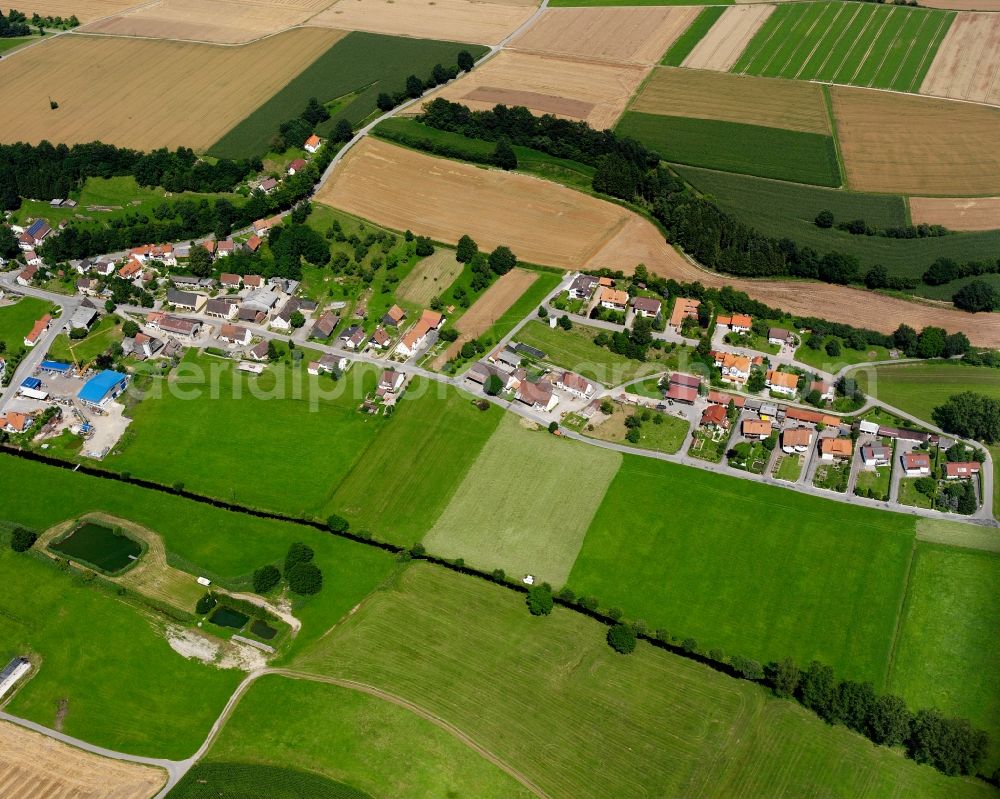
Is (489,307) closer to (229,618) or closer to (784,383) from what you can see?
(784,383)

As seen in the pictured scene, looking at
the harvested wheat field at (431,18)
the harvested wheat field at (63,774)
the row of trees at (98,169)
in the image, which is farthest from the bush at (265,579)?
the harvested wheat field at (431,18)

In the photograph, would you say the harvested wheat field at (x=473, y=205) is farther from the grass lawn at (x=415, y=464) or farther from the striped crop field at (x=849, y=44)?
the striped crop field at (x=849, y=44)

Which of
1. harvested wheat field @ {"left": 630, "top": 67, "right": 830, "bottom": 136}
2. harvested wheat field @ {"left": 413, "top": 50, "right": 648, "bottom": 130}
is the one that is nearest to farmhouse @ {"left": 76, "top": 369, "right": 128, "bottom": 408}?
harvested wheat field @ {"left": 413, "top": 50, "right": 648, "bottom": 130}

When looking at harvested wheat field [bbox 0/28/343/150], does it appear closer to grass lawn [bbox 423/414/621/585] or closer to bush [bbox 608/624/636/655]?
grass lawn [bbox 423/414/621/585]

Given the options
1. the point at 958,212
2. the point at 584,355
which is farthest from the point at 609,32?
the point at 584,355

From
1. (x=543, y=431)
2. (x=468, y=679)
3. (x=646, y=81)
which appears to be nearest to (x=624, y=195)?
(x=646, y=81)

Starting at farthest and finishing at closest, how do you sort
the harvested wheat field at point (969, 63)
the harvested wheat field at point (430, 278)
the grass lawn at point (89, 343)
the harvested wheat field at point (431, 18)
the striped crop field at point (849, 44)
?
the harvested wheat field at point (431, 18) < the striped crop field at point (849, 44) < the harvested wheat field at point (969, 63) < the harvested wheat field at point (430, 278) < the grass lawn at point (89, 343)
